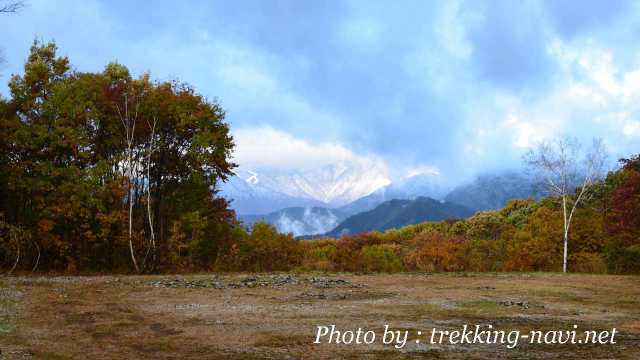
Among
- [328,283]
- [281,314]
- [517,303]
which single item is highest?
[328,283]

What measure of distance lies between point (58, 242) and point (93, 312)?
1400 centimetres

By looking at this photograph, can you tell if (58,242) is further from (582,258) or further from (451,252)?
(582,258)

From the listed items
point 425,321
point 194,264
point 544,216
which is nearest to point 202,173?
point 194,264

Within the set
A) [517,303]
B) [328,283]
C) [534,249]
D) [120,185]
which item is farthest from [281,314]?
[534,249]

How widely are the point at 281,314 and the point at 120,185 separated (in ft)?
52.8

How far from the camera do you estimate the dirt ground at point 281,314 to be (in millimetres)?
8852

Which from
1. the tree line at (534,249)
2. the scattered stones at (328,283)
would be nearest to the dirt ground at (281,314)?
the scattered stones at (328,283)

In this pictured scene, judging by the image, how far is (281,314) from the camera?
510 inches

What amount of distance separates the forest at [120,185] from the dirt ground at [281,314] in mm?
5675

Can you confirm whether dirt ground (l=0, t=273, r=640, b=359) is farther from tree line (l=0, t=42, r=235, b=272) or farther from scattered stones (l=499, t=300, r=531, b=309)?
tree line (l=0, t=42, r=235, b=272)

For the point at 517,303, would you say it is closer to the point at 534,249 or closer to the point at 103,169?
the point at 103,169

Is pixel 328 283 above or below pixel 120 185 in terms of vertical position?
below

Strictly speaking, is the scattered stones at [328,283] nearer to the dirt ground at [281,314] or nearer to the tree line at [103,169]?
the dirt ground at [281,314]

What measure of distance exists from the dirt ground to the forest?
5.68 meters
